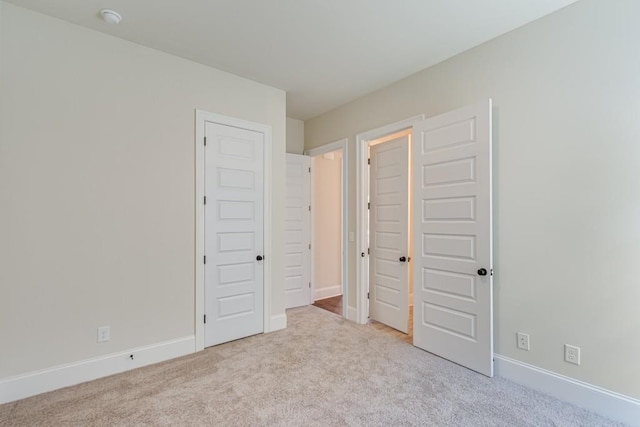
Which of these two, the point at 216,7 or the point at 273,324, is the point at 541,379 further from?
the point at 216,7

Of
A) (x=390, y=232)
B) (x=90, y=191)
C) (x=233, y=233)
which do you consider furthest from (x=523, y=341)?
(x=90, y=191)

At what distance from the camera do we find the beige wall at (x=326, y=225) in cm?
496

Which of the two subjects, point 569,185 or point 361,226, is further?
point 361,226

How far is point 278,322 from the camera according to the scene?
11.8ft

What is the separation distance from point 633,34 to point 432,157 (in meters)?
1.47

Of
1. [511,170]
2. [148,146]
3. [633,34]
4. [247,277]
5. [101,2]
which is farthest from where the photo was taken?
[247,277]

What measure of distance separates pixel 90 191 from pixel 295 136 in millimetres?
2935

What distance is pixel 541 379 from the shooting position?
2301mm

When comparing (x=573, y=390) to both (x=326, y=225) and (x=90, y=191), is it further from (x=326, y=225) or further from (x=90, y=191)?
(x=90, y=191)

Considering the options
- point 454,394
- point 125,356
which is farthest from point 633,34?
point 125,356

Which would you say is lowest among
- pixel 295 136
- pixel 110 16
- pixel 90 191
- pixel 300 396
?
pixel 300 396

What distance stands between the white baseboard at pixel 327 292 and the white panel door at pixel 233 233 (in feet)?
5.44

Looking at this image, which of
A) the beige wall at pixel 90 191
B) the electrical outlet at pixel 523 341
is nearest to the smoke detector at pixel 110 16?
the beige wall at pixel 90 191

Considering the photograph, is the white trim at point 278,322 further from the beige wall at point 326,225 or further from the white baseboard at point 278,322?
the beige wall at point 326,225
